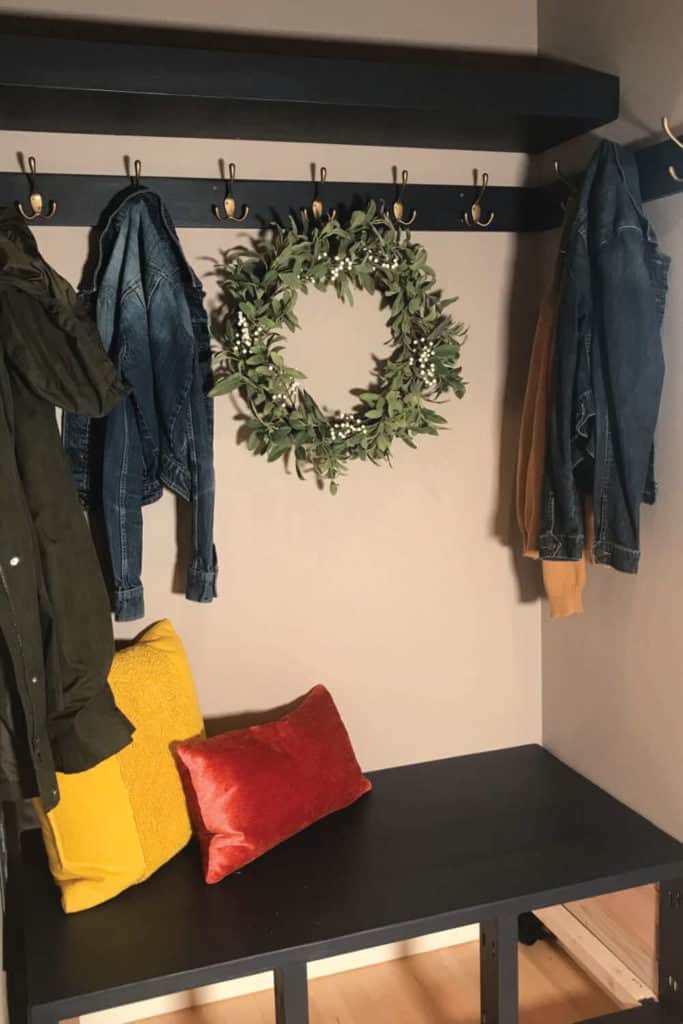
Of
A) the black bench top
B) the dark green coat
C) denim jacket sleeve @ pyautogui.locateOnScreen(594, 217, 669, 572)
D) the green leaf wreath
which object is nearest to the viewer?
the dark green coat

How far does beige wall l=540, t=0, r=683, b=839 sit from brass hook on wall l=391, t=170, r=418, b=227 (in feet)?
1.64

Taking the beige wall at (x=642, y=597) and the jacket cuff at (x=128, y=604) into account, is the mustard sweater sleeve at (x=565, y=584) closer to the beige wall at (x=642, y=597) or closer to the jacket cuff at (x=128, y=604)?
the beige wall at (x=642, y=597)

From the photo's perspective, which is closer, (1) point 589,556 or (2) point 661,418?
(2) point 661,418

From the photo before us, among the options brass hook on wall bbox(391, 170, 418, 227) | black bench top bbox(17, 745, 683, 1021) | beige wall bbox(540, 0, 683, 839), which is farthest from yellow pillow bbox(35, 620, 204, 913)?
brass hook on wall bbox(391, 170, 418, 227)

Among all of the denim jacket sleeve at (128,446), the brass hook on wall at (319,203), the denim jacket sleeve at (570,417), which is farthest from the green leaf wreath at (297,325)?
the denim jacket sleeve at (570,417)

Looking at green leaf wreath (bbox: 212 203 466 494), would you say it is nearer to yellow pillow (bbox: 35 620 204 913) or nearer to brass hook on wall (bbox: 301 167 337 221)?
brass hook on wall (bbox: 301 167 337 221)

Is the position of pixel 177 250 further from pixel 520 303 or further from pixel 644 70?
pixel 644 70

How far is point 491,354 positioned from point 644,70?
769mm

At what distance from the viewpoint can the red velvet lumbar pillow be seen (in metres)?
2.13

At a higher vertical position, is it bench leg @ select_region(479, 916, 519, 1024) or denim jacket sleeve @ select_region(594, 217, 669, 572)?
denim jacket sleeve @ select_region(594, 217, 669, 572)

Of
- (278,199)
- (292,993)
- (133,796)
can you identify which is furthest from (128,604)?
(278,199)

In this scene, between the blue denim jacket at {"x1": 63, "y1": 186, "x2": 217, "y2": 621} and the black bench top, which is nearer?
the black bench top

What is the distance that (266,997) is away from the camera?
2.52 metres

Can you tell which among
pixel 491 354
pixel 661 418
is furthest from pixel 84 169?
pixel 661 418
